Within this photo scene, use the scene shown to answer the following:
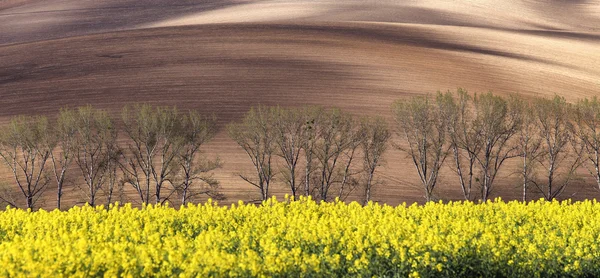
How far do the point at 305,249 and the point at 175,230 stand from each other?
14.5ft

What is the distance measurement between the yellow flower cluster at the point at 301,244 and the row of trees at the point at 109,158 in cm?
4164

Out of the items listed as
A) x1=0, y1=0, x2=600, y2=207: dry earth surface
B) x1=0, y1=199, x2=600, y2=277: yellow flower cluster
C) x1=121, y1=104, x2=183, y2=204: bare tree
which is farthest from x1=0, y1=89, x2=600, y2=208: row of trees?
x1=0, y1=199, x2=600, y2=277: yellow flower cluster

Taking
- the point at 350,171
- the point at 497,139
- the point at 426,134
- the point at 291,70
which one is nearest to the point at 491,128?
the point at 497,139

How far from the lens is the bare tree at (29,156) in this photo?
63.2m

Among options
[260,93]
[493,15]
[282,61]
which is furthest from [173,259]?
[493,15]

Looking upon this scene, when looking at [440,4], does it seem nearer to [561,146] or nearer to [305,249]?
[561,146]

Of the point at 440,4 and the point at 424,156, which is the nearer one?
the point at 424,156

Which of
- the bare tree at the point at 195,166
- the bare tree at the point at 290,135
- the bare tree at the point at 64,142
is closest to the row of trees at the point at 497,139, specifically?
the bare tree at the point at 290,135

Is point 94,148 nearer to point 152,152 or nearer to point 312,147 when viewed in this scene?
point 152,152

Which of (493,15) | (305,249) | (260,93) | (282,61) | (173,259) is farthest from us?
(493,15)

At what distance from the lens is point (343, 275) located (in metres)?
14.5

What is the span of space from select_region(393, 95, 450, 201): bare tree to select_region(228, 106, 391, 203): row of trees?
7.03 feet

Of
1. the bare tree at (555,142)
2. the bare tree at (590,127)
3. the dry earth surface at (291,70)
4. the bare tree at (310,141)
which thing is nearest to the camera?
the bare tree at (310,141)

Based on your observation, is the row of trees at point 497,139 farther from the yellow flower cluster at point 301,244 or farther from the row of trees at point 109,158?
the yellow flower cluster at point 301,244
